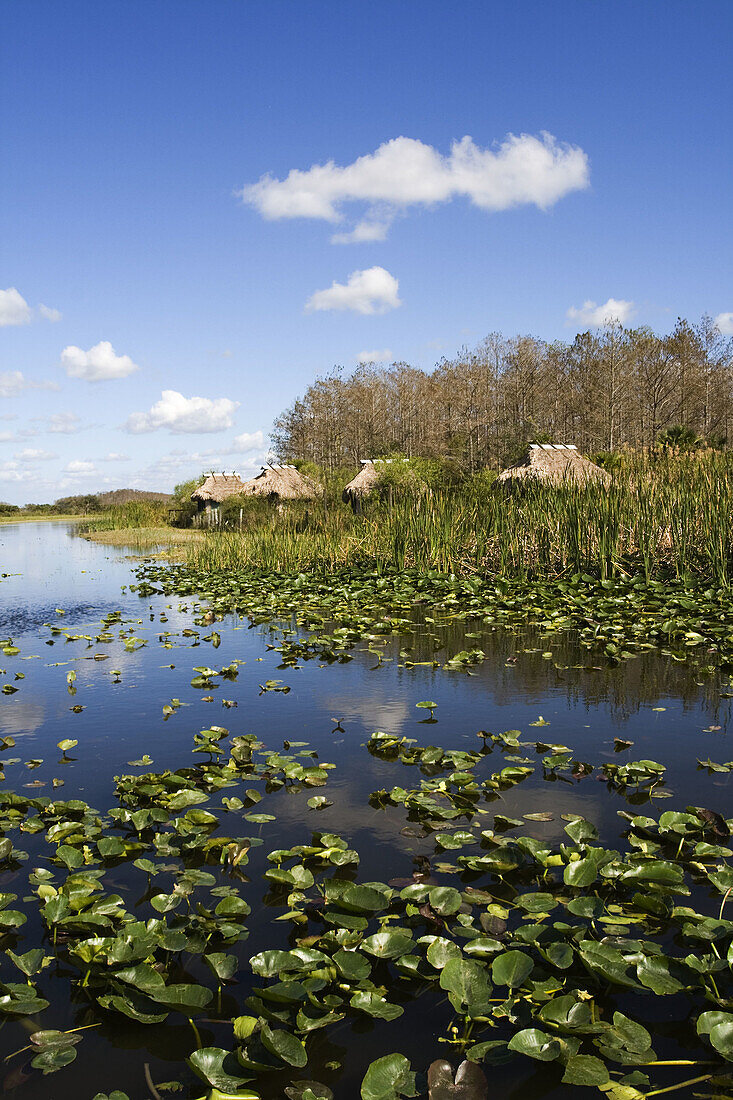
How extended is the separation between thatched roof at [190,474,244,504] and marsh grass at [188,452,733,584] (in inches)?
594

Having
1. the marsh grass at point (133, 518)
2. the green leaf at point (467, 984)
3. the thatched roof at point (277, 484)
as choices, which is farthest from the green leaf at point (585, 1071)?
the marsh grass at point (133, 518)

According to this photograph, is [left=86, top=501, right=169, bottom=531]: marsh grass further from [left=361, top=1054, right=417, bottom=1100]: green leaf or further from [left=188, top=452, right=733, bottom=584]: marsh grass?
[left=361, top=1054, right=417, bottom=1100]: green leaf

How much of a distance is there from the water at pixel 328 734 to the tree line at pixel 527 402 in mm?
26950

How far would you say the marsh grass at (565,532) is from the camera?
26.4ft

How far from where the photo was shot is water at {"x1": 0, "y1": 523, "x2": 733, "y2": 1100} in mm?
1712

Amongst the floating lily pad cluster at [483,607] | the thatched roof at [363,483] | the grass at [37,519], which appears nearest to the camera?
the floating lily pad cluster at [483,607]

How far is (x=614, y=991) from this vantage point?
6.09 feet

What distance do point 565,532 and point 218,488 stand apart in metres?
19.4

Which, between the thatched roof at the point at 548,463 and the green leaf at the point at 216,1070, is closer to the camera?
the green leaf at the point at 216,1070

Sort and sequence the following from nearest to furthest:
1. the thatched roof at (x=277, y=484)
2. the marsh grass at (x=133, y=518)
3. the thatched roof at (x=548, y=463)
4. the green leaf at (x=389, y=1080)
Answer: the green leaf at (x=389, y=1080), the thatched roof at (x=548, y=463), the thatched roof at (x=277, y=484), the marsh grass at (x=133, y=518)

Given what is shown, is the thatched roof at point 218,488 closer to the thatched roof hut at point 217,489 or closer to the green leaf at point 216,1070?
the thatched roof hut at point 217,489

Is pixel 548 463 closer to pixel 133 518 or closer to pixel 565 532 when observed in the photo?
pixel 565 532

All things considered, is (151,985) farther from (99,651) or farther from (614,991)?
(99,651)

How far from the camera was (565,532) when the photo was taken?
29.0 feet
